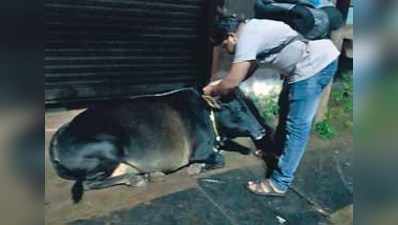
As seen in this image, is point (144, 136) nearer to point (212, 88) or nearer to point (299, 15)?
point (212, 88)

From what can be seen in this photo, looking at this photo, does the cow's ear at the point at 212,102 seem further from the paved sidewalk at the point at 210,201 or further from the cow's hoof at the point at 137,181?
the cow's hoof at the point at 137,181

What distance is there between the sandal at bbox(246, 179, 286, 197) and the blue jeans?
44mm

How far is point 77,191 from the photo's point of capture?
3.10 m

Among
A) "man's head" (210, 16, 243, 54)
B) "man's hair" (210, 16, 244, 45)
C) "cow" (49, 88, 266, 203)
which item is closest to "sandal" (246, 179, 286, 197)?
"cow" (49, 88, 266, 203)

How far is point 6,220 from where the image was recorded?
975 mm

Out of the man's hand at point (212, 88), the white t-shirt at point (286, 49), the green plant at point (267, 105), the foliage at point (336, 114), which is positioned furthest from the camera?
the foliage at point (336, 114)

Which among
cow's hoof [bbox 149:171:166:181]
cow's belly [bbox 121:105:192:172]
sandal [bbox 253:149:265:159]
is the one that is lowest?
cow's hoof [bbox 149:171:166:181]

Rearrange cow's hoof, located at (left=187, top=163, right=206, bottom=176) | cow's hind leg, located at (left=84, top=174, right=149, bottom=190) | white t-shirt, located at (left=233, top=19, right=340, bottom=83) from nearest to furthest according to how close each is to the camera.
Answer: white t-shirt, located at (left=233, top=19, right=340, bottom=83)
cow's hind leg, located at (left=84, top=174, right=149, bottom=190)
cow's hoof, located at (left=187, top=163, right=206, bottom=176)

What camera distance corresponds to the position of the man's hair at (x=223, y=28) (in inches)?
136

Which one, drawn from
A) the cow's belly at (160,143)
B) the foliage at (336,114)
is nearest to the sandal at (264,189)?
the cow's belly at (160,143)

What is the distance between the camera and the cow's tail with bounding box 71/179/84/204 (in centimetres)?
302

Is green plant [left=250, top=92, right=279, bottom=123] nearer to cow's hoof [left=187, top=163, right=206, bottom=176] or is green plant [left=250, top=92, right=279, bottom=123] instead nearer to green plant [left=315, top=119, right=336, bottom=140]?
green plant [left=315, top=119, right=336, bottom=140]

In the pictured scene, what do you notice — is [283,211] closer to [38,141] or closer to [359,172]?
[359,172]

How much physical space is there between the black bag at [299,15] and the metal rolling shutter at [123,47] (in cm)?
53
